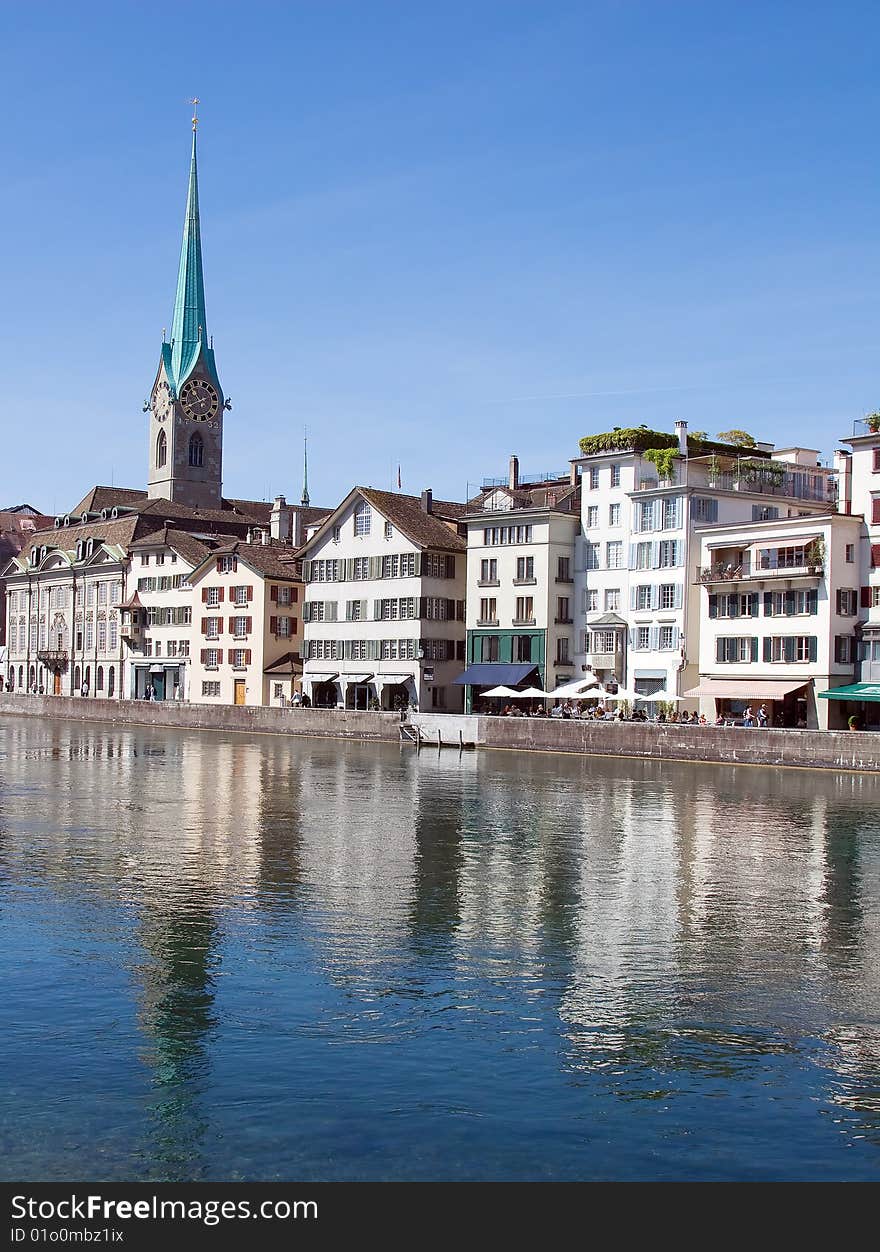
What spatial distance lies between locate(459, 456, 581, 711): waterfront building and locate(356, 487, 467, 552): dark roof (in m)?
3.29

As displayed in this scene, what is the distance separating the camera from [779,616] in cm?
7250

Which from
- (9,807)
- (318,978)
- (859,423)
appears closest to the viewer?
(318,978)

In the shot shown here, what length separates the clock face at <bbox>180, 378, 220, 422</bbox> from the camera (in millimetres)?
171500

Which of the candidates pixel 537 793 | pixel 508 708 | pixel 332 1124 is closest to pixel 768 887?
pixel 332 1124

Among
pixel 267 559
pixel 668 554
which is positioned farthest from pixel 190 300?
pixel 668 554

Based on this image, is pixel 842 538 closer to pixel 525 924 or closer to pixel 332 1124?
pixel 525 924

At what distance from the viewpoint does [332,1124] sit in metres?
15.5

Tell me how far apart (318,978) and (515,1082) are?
538cm

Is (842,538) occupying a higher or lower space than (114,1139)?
higher

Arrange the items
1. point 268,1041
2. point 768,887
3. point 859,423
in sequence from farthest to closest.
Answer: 1. point 859,423
2. point 768,887
3. point 268,1041

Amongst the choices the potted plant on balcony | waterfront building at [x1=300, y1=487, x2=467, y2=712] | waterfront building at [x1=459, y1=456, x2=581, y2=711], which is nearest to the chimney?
waterfront building at [x1=300, y1=487, x2=467, y2=712]

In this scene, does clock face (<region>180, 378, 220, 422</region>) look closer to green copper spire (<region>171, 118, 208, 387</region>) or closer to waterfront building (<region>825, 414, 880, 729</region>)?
green copper spire (<region>171, 118, 208, 387</region>)
